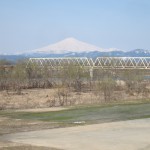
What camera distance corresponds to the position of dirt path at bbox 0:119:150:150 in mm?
14005

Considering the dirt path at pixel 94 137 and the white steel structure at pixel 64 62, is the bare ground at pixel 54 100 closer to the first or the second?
the dirt path at pixel 94 137

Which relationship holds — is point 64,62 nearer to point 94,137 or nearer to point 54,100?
point 54,100

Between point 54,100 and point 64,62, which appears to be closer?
point 54,100

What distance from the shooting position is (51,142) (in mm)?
14648

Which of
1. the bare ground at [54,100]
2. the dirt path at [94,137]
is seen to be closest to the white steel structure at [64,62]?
the bare ground at [54,100]

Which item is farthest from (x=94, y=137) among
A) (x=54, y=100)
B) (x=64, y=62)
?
(x=64, y=62)

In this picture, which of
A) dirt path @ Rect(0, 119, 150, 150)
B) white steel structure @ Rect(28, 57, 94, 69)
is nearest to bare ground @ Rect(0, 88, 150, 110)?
dirt path @ Rect(0, 119, 150, 150)

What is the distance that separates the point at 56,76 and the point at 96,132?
4874 cm

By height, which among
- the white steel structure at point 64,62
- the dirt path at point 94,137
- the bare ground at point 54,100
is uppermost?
the white steel structure at point 64,62

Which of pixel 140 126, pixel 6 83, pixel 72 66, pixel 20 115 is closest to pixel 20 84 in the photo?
pixel 6 83

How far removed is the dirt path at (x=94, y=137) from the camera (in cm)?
1401

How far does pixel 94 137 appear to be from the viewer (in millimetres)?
15586

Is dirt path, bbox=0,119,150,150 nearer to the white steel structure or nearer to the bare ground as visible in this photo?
the bare ground

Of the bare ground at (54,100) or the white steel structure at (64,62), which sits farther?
the white steel structure at (64,62)
